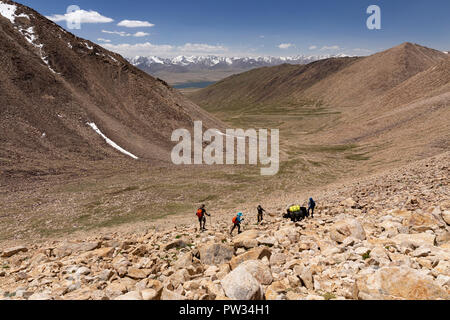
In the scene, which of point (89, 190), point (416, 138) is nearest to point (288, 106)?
point (416, 138)

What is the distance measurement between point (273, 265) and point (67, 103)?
4784cm

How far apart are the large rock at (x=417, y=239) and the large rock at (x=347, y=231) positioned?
3.89ft

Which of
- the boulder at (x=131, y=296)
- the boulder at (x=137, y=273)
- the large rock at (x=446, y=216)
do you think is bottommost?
the boulder at (x=137, y=273)

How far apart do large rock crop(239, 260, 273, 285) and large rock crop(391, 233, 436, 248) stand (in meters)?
4.51

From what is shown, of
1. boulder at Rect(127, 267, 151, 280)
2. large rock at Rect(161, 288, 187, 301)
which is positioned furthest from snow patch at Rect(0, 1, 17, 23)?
large rock at Rect(161, 288, 187, 301)

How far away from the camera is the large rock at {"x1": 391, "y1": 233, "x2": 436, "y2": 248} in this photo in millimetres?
8320

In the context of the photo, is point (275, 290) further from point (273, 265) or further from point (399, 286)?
point (399, 286)

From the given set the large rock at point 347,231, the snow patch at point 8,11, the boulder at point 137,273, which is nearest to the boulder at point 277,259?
the large rock at point 347,231

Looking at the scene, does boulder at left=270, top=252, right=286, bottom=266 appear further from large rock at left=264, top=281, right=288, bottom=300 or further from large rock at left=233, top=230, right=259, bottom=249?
large rock at left=233, top=230, right=259, bottom=249

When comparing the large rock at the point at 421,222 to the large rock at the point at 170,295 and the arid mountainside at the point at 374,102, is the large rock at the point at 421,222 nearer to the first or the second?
the large rock at the point at 170,295

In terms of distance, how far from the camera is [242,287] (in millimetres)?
6590

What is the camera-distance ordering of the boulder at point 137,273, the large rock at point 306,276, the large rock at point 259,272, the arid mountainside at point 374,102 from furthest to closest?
1. the arid mountainside at point 374,102
2. the boulder at point 137,273
3. the large rock at point 259,272
4. the large rock at point 306,276

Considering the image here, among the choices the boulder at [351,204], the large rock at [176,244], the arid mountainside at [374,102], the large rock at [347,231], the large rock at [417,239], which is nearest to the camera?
the large rock at [417,239]

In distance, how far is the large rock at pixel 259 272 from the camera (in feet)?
24.8
